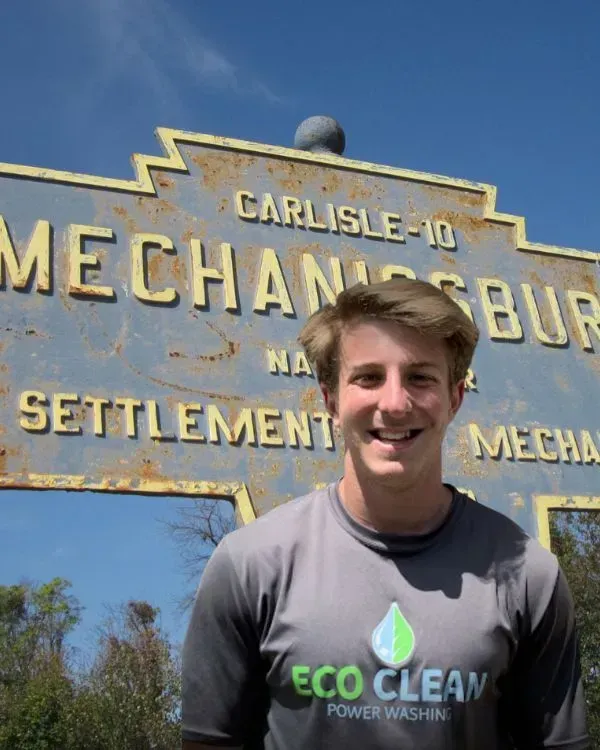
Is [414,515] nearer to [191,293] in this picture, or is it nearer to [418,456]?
[418,456]

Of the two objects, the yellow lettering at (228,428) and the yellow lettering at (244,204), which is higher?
the yellow lettering at (244,204)

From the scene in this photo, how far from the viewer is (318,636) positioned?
6.57 ft

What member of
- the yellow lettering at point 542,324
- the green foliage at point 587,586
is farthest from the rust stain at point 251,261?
the green foliage at point 587,586

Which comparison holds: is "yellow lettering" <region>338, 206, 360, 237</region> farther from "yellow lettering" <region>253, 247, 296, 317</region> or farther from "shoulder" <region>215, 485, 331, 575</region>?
"shoulder" <region>215, 485, 331, 575</region>

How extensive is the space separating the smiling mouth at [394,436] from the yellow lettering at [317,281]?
3779 mm

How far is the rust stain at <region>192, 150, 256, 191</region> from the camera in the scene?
611 centimetres

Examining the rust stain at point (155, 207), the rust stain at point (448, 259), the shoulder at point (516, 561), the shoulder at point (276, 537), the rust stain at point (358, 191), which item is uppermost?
the rust stain at point (358, 191)

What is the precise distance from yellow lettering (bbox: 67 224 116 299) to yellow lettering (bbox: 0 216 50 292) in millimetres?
143

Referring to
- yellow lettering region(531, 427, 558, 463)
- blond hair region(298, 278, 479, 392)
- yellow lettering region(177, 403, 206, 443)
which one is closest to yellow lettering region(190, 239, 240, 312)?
yellow lettering region(177, 403, 206, 443)

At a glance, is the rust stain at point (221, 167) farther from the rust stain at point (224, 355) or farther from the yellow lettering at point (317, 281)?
the rust stain at point (224, 355)

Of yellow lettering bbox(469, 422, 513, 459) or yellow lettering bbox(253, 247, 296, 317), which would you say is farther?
yellow lettering bbox(469, 422, 513, 459)

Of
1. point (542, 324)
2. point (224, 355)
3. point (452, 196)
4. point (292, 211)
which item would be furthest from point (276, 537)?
point (452, 196)

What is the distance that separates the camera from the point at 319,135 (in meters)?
6.71

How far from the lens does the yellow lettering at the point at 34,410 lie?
4.99 meters
